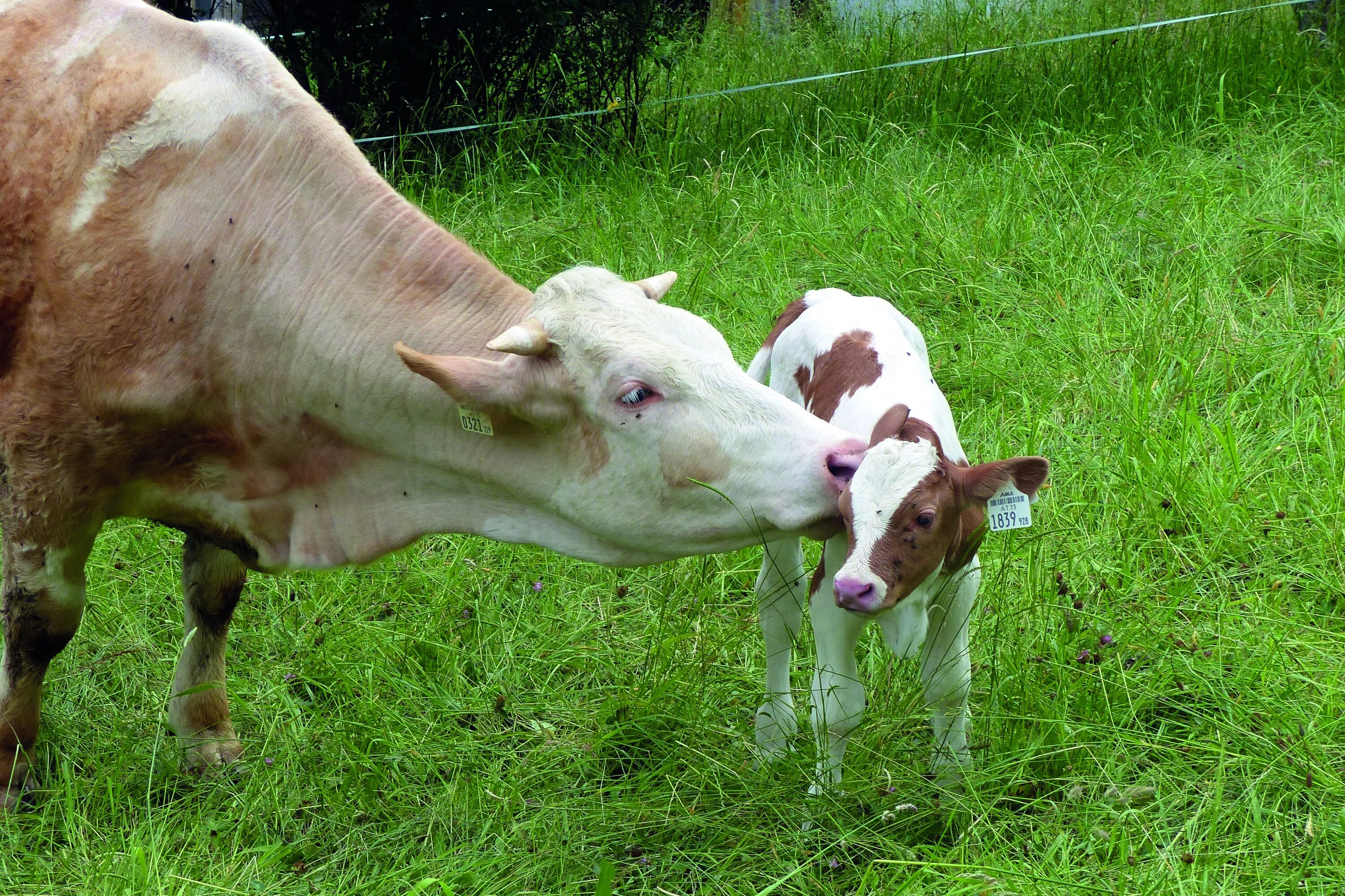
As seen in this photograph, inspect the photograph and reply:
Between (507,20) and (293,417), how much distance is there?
4921 mm

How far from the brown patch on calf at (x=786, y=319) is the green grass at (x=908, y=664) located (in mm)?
764

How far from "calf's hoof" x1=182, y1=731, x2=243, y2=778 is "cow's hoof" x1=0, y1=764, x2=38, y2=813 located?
378mm

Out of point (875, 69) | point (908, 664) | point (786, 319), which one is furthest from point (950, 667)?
point (875, 69)

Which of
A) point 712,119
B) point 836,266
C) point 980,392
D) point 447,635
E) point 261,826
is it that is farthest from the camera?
point 712,119

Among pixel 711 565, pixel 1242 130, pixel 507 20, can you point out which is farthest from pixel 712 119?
pixel 711 565

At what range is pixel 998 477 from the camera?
113 inches

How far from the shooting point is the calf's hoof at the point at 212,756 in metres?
3.57

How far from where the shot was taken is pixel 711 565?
419cm

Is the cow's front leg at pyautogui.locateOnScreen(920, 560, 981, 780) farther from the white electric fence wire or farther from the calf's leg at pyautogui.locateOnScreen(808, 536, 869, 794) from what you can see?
the white electric fence wire

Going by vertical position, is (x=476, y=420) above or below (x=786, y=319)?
above

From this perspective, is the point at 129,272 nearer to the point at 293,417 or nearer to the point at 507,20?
the point at 293,417

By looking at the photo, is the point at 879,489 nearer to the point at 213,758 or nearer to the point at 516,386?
the point at 516,386

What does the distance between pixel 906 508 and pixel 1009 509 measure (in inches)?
11.5

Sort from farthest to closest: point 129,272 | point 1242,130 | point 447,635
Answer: point 1242,130, point 447,635, point 129,272
